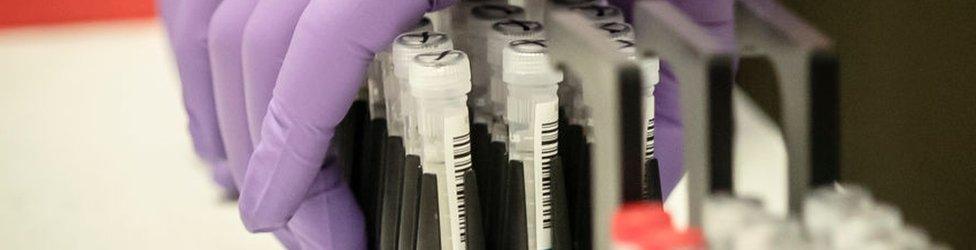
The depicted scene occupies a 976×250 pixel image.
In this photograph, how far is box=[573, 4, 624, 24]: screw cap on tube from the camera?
2.34 feet

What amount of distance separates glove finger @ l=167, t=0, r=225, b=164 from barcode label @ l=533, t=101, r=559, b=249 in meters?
0.44

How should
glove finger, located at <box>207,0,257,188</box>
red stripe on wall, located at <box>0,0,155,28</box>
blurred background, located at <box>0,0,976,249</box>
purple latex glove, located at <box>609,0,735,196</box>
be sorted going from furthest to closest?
red stripe on wall, located at <box>0,0,155,28</box>
blurred background, located at <box>0,0,976,249</box>
glove finger, located at <box>207,0,257,188</box>
purple latex glove, located at <box>609,0,735,196</box>

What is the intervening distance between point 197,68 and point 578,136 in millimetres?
509

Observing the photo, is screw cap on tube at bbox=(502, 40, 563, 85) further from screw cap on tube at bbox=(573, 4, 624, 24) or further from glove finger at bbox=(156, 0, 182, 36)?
glove finger at bbox=(156, 0, 182, 36)

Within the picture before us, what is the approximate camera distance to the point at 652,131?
2.31ft

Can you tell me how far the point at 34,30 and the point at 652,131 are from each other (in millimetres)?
1461

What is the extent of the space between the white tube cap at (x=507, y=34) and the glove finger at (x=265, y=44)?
14cm

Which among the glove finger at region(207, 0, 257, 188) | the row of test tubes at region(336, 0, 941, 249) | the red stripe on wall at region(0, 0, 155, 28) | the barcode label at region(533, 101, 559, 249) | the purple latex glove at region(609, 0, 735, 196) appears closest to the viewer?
the row of test tubes at region(336, 0, 941, 249)

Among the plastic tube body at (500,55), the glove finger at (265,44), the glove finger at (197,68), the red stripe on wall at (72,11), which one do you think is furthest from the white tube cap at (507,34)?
the red stripe on wall at (72,11)

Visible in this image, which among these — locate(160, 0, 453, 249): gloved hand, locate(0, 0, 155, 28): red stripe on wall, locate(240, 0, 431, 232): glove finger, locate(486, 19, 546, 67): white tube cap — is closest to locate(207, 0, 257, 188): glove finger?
locate(160, 0, 453, 249): gloved hand

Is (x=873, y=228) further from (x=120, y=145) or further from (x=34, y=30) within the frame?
(x=34, y=30)

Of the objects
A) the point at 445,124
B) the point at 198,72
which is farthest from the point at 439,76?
the point at 198,72

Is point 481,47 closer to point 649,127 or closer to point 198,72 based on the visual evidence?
point 649,127

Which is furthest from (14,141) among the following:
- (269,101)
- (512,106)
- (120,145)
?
(512,106)
